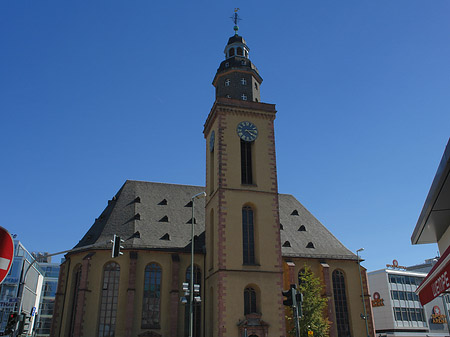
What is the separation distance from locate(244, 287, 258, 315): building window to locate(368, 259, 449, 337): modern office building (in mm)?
39267

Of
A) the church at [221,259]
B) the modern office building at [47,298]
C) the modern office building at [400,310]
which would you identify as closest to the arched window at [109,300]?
the church at [221,259]

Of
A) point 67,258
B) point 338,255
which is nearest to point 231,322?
point 338,255

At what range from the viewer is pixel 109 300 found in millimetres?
35406

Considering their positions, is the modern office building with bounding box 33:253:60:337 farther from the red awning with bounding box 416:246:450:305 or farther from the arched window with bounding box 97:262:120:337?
the red awning with bounding box 416:246:450:305

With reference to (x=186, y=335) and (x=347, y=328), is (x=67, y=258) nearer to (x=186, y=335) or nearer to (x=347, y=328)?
(x=186, y=335)

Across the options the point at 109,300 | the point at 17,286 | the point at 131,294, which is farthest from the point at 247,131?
the point at 17,286

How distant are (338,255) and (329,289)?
12.5ft

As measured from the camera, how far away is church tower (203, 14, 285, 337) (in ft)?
105

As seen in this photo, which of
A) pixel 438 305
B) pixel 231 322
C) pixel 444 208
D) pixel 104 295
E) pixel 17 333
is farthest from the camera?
pixel 438 305

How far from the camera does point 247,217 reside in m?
35.2

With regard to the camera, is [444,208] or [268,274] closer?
[444,208]

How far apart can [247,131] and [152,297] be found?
16424 millimetres

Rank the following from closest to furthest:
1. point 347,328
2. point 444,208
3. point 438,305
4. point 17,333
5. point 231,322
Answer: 1. point 444,208
2. point 17,333
3. point 231,322
4. point 347,328
5. point 438,305

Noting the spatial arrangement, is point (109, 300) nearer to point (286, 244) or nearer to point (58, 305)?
point (58, 305)
